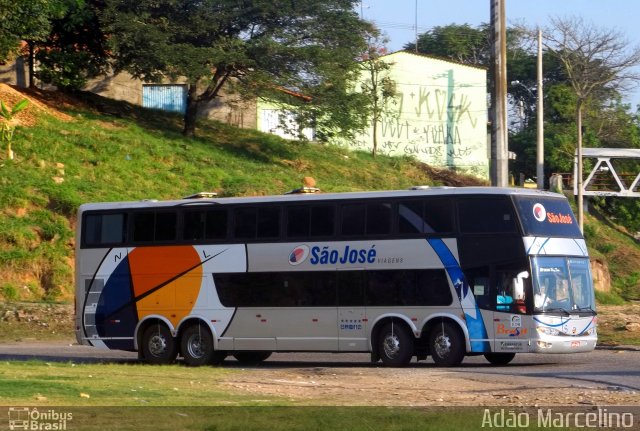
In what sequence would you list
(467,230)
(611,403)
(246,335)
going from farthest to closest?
1. (246,335)
2. (467,230)
3. (611,403)

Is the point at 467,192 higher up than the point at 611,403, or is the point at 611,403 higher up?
the point at 467,192

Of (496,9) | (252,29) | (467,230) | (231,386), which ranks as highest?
(252,29)

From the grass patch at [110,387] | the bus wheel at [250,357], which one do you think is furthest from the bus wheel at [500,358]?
the grass patch at [110,387]

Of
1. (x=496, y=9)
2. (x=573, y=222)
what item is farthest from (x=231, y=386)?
(x=496, y=9)

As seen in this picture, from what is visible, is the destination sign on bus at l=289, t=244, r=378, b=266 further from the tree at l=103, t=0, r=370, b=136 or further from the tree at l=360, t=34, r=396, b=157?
the tree at l=360, t=34, r=396, b=157

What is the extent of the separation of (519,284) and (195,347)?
7013mm

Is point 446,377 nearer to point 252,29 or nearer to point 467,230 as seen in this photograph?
point 467,230

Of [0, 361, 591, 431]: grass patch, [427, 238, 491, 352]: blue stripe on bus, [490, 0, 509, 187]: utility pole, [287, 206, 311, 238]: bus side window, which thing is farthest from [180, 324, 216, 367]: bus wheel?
[490, 0, 509, 187]: utility pole

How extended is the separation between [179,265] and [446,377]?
735cm

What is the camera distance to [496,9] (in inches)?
913

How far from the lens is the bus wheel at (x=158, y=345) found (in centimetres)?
2262

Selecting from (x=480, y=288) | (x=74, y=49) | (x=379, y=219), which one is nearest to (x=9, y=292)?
(x=379, y=219)

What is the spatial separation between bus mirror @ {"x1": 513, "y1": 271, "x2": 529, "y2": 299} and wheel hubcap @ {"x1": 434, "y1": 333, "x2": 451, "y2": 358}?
160 centimetres

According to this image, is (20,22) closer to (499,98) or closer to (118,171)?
(118,171)
